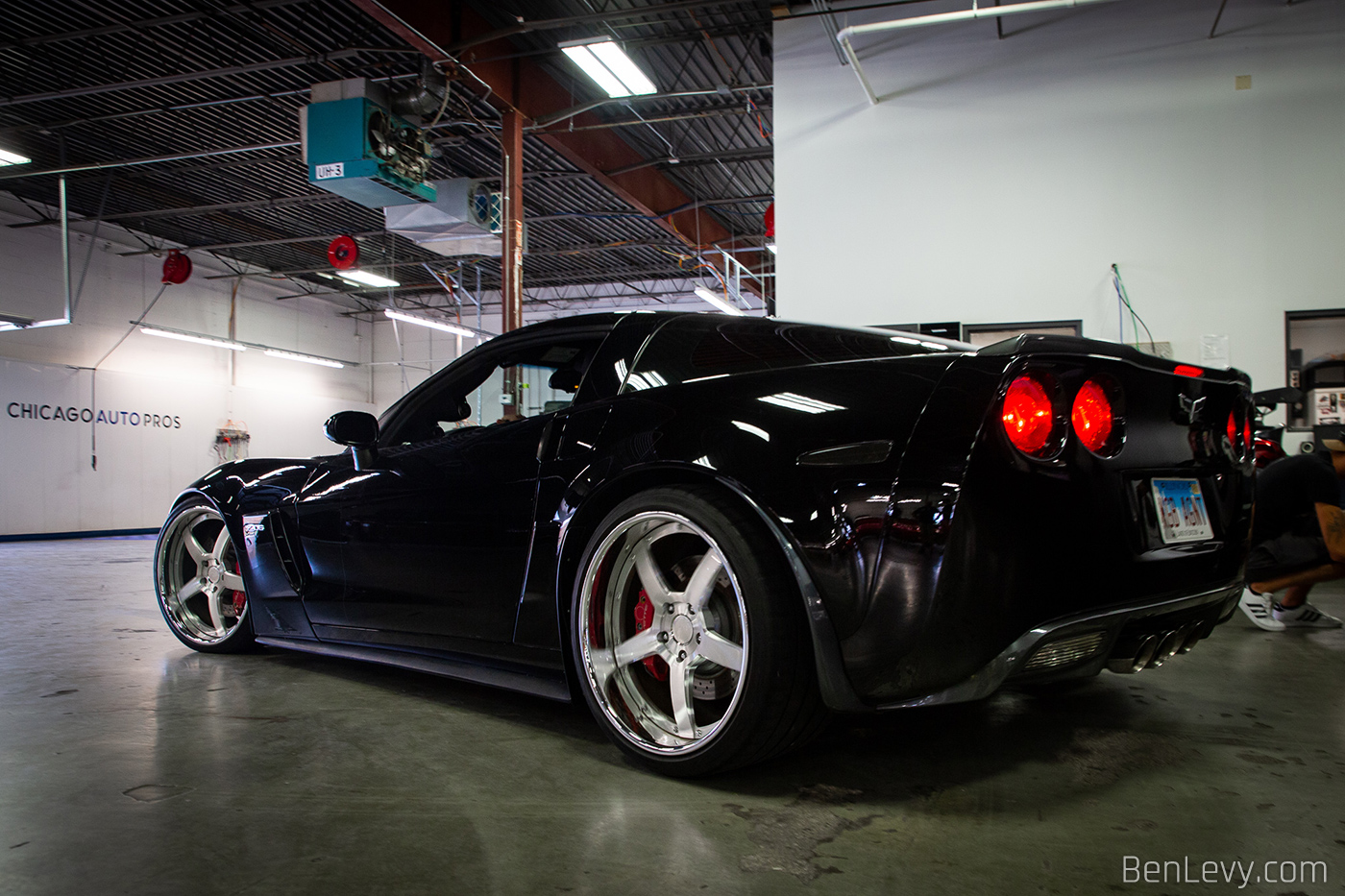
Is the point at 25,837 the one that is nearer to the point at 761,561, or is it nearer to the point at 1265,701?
the point at 761,561

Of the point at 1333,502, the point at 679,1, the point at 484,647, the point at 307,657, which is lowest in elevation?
the point at 307,657

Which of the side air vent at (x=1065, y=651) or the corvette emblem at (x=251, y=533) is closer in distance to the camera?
the side air vent at (x=1065, y=651)

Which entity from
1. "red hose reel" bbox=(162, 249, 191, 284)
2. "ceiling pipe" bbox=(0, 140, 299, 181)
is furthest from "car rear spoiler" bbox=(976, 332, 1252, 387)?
"red hose reel" bbox=(162, 249, 191, 284)

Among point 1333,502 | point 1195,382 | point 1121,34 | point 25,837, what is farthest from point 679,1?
point 25,837

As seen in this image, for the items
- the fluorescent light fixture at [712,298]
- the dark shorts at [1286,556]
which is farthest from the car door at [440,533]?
the fluorescent light fixture at [712,298]

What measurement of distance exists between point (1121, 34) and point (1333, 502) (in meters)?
5.05

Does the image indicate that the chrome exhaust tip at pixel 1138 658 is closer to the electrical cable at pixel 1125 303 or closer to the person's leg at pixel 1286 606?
the person's leg at pixel 1286 606

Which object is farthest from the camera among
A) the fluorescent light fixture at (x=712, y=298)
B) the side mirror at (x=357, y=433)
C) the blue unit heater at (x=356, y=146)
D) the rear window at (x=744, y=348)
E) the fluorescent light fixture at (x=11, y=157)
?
the fluorescent light fixture at (x=712, y=298)

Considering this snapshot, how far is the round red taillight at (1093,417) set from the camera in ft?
5.55

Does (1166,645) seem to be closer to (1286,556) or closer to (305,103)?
(1286,556)

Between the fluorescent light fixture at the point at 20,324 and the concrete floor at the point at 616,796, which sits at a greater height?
the fluorescent light fixture at the point at 20,324

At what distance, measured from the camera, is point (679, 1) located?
784 centimetres

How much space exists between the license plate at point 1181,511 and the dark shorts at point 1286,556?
260 centimetres

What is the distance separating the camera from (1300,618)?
4121 mm
